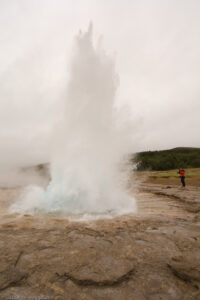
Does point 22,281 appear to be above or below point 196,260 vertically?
above

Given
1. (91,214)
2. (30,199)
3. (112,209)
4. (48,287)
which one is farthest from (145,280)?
(30,199)

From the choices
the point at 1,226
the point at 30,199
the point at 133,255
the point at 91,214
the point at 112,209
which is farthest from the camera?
the point at 30,199

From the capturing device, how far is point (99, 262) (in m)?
2.77

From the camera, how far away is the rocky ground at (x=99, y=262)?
211 centimetres

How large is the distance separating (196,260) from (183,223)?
2.53 meters

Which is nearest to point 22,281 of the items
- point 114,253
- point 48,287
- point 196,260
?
point 48,287

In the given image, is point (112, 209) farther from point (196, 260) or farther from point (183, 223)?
point (196, 260)

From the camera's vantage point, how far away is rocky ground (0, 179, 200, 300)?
211cm

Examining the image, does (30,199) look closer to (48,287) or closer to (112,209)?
(112,209)

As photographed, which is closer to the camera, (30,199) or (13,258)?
(13,258)

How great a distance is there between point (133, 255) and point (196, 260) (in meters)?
1.09

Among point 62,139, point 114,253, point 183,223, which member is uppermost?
point 62,139

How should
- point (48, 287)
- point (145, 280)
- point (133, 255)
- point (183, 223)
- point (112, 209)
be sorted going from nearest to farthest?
point (48, 287) < point (145, 280) < point (133, 255) < point (183, 223) < point (112, 209)

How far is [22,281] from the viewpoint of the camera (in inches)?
89.8
